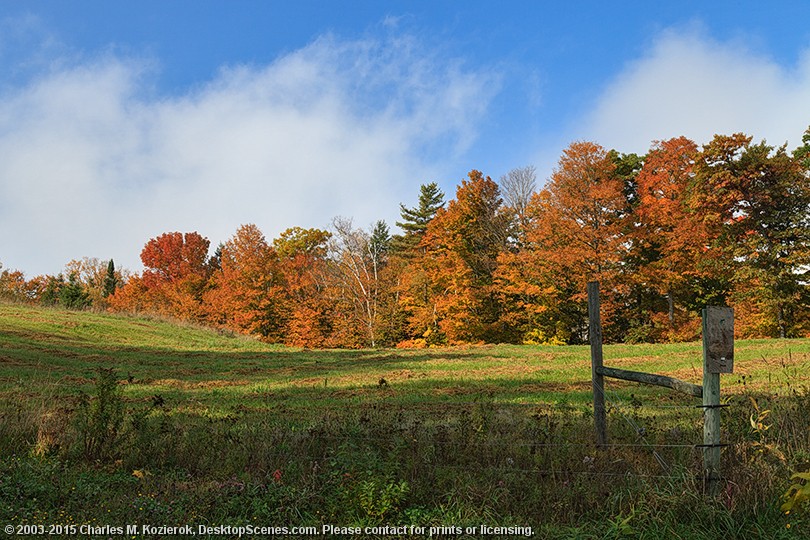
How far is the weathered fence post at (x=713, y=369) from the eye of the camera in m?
4.84

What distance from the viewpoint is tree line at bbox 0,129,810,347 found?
3173cm

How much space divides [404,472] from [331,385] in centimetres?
991

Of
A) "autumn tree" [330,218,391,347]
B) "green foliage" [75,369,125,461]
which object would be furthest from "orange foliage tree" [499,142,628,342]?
"green foliage" [75,369,125,461]

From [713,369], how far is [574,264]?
102ft

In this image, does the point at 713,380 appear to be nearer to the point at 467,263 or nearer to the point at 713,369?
the point at 713,369

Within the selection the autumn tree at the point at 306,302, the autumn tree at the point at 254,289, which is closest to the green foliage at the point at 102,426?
the autumn tree at the point at 306,302

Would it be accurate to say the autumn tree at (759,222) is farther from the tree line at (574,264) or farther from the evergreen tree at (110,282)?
the evergreen tree at (110,282)

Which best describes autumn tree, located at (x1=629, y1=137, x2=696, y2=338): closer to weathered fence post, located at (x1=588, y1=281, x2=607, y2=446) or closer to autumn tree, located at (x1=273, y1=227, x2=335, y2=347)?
autumn tree, located at (x1=273, y1=227, x2=335, y2=347)

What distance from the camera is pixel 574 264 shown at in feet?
114

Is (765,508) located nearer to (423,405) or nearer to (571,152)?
(423,405)

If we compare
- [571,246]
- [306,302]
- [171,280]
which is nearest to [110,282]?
[171,280]

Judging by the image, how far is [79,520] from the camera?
4.45m

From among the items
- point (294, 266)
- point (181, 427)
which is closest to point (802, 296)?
point (181, 427)

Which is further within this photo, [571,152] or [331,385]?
[571,152]
